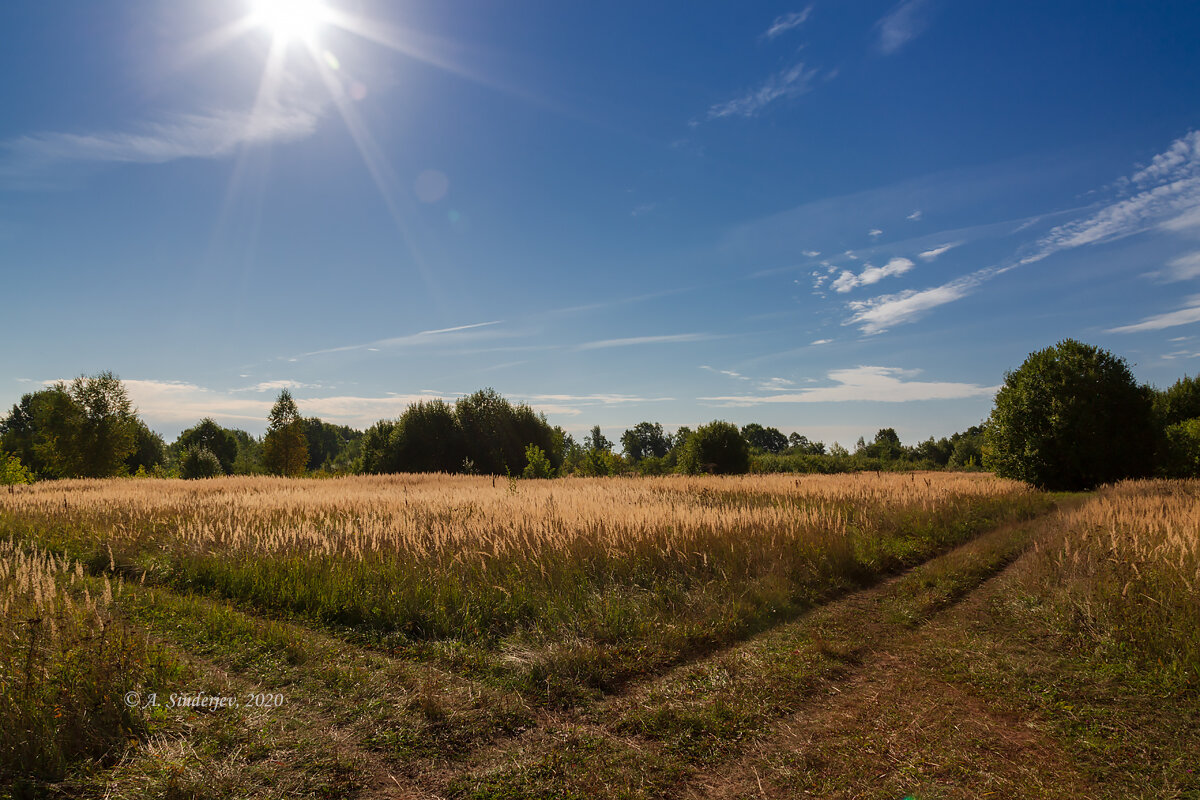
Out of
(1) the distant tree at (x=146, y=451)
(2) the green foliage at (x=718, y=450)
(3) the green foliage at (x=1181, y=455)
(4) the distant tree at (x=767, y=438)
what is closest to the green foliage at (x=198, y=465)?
(1) the distant tree at (x=146, y=451)

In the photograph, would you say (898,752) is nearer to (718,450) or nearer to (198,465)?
(718,450)

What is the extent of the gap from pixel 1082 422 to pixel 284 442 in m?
57.9

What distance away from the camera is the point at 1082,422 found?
1962 cm

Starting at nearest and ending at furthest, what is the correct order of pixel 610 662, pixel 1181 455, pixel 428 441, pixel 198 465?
pixel 610 662 → pixel 1181 455 → pixel 428 441 → pixel 198 465

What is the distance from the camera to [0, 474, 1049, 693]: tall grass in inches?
225

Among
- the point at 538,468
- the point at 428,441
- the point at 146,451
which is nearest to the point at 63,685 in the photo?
the point at 538,468

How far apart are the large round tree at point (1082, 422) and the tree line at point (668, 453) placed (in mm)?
40

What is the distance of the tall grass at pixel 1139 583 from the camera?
16.4 ft

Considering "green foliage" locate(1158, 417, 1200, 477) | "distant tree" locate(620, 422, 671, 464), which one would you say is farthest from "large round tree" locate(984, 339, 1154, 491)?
"distant tree" locate(620, 422, 671, 464)

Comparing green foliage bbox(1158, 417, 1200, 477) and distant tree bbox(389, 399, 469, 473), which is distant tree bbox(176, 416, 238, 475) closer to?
distant tree bbox(389, 399, 469, 473)

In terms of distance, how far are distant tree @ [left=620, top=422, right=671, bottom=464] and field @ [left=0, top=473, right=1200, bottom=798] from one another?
99018 millimetres

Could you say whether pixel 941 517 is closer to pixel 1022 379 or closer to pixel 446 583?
pixel 446 583

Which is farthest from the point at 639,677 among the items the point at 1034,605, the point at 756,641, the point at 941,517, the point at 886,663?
the point at 941,517

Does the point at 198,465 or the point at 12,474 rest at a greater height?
the point at 198,465
